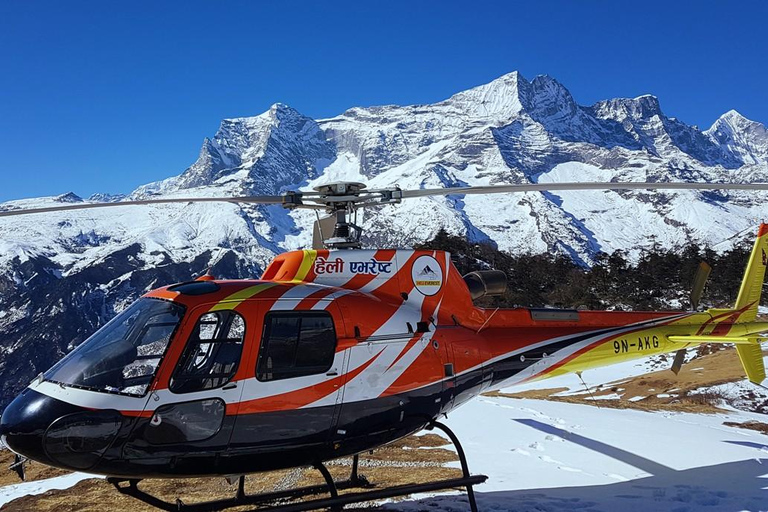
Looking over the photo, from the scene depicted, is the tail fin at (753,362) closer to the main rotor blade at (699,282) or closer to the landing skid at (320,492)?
the main rotor blade at (699,282)

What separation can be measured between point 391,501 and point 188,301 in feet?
10.9

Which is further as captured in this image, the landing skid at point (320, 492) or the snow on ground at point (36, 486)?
the snow on ground at point (36, 486)

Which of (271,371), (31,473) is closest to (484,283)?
(271,371)

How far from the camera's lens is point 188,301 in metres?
5.39

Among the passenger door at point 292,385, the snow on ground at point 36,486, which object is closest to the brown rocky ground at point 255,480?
the snow on ground at point 36,486

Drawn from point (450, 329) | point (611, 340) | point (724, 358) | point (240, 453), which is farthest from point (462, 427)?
point (724, 358)

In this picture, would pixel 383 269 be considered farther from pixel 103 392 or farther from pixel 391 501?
pixel 103 392

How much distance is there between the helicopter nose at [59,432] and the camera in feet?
15.3

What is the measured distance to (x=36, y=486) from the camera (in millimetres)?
7930

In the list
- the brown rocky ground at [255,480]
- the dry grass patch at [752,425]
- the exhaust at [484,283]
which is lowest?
the dry grass patch at [752,425]

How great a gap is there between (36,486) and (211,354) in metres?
4.81

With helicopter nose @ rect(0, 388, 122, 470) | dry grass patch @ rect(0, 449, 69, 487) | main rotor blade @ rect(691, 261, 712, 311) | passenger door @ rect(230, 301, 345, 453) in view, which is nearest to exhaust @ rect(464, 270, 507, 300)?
passenger door @ rect(230, 301, 345, 453)

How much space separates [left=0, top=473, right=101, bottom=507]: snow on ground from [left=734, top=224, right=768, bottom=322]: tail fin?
1093cm

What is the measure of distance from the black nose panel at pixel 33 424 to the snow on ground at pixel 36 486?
11.1ft
